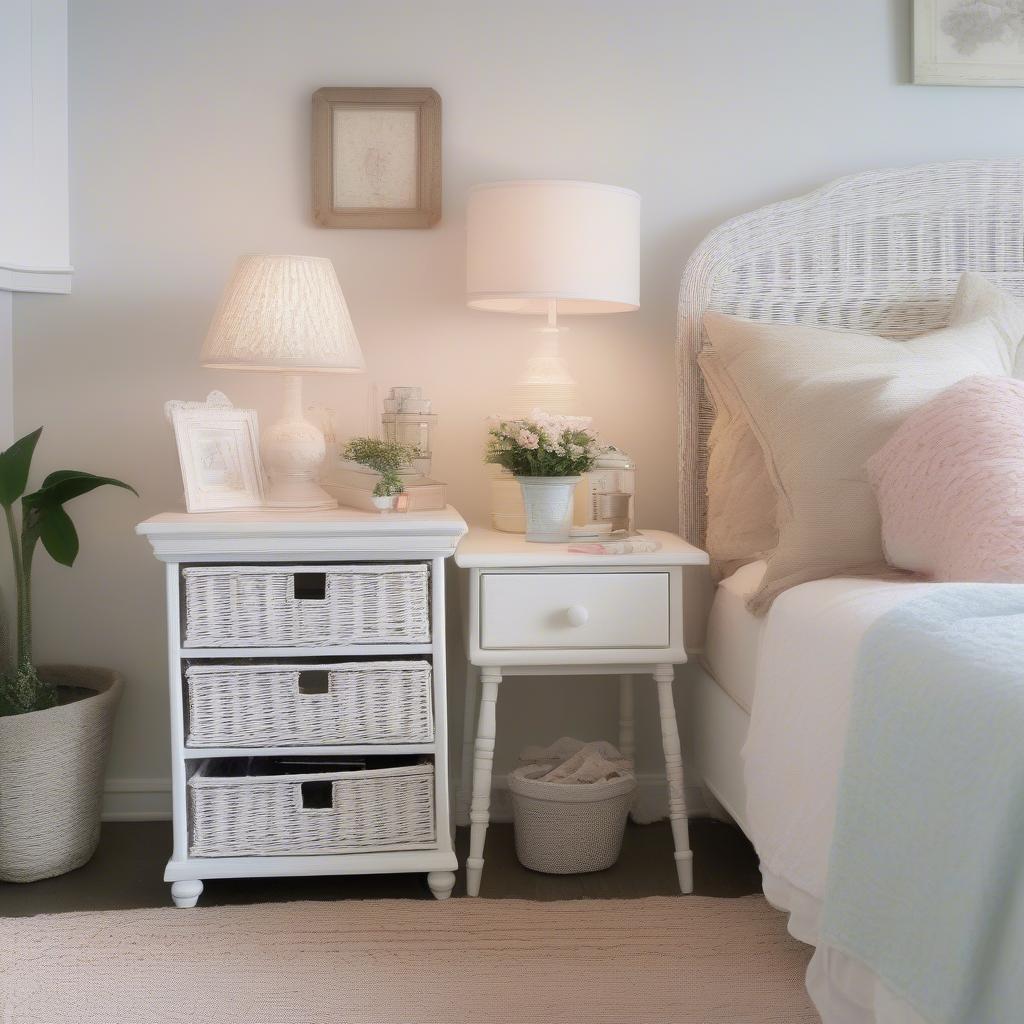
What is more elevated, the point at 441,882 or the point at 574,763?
the point at 574,763

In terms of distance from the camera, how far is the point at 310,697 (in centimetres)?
205

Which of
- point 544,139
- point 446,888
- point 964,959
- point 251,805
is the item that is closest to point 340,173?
point 544,139

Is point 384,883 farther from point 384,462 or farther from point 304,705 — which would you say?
point 384,462

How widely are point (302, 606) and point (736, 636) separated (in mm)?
813

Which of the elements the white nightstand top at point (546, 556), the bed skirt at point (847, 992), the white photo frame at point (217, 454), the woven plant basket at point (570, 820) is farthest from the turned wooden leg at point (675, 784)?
the white photo frame at point (217, 454)

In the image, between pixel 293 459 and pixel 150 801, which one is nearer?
pixel 293 459

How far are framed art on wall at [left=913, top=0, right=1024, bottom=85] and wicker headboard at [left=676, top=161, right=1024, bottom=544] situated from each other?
0.22 meters

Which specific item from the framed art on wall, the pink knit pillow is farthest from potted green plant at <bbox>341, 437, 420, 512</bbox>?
the framed art on wall

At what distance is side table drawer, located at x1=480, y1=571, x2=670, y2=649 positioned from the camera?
6.88 ft

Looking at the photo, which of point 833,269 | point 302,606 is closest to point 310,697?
point 302,606

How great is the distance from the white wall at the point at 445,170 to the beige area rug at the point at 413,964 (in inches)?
24.0

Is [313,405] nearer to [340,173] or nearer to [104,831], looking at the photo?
[340,173]

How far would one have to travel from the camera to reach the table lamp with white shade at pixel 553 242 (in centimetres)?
219

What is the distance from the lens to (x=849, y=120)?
252cm
